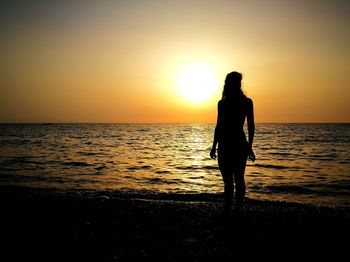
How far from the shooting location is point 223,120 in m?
5.45

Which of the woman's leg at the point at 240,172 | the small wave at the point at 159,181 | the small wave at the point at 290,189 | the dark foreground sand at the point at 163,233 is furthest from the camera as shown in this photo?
the small wave at the point at 159,181

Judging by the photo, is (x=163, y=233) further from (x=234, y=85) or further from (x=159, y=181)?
(x=159, y=181)

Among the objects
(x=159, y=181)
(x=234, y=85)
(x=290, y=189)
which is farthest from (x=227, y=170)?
→ (x=159, y=181)

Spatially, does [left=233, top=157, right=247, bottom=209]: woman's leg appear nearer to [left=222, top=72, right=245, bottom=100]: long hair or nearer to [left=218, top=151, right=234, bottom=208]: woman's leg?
[left=218, top=151, right=234, bottom=208]: woman's leg

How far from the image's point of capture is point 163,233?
4.84 m

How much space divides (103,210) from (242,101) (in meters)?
3.90

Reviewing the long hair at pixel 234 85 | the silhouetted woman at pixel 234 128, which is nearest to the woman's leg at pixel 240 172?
the silhouetted woman at pixel 234 128

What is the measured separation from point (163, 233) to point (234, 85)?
296 cm

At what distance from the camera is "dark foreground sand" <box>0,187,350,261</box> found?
390 centimetres

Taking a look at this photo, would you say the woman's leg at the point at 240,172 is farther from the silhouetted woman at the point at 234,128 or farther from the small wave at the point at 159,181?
the small wave at the point at 159,181

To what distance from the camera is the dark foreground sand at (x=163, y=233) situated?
390 cm

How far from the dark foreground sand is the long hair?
2.45 m

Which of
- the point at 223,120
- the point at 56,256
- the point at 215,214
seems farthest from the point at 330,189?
the point at 56,256

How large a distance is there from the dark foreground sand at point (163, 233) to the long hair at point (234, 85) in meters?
2.45
